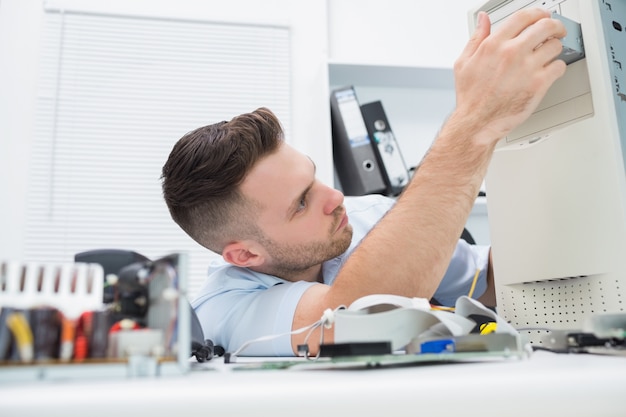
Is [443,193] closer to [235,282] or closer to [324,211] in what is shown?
[324,211]

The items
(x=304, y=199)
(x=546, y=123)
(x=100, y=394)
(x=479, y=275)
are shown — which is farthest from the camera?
(x=479, y=275)

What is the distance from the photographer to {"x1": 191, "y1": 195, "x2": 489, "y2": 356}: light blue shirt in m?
0.98

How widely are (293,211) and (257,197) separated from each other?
0.27 ft

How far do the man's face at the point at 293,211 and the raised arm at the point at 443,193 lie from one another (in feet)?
0.89

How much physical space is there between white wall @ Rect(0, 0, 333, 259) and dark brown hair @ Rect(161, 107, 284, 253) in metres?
1.04

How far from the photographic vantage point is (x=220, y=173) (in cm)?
122

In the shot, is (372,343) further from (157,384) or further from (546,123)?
(546,123)

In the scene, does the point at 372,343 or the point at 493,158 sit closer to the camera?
the point at 372,343

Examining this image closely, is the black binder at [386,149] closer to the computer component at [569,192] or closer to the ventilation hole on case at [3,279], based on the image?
the computer component at [569,192]

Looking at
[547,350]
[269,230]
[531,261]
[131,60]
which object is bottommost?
[547,350]

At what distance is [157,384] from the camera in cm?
31

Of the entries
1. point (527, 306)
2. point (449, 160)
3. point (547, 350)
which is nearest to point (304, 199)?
point (449, 160)

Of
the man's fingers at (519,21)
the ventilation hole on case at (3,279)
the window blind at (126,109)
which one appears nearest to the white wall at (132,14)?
the window blind at (126,109)

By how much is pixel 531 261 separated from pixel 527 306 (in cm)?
8
